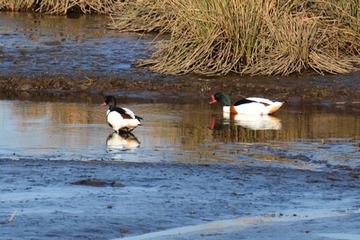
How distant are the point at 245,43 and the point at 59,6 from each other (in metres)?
10.4

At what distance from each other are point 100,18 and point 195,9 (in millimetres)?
8778

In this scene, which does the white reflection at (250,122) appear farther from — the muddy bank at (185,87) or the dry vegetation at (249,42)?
the dry vegetation at (249,42)

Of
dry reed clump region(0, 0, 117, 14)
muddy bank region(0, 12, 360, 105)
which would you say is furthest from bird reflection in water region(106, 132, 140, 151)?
dry reed clump region(0, 0, 117, 14)

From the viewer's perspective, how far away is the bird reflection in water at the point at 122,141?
39.4 ft

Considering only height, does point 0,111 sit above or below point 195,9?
below

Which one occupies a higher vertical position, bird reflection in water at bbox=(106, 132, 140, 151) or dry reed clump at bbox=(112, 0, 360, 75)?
dry reed clump at bbox=(112, 0, 360, 75)

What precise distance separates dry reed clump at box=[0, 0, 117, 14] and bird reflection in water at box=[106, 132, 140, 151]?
14.5 m

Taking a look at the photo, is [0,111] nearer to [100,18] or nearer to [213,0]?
[213,0]

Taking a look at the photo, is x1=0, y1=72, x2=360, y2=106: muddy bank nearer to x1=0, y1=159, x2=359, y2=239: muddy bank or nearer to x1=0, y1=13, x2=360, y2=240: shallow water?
x1=0, y1=13, x2=360, y2=240: shallow water

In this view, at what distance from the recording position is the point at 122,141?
1255cm

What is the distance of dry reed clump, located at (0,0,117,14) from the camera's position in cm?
2748

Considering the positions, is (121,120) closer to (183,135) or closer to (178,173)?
(183,135)

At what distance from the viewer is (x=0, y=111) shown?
15047mm

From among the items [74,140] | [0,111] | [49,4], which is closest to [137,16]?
[49,4]
